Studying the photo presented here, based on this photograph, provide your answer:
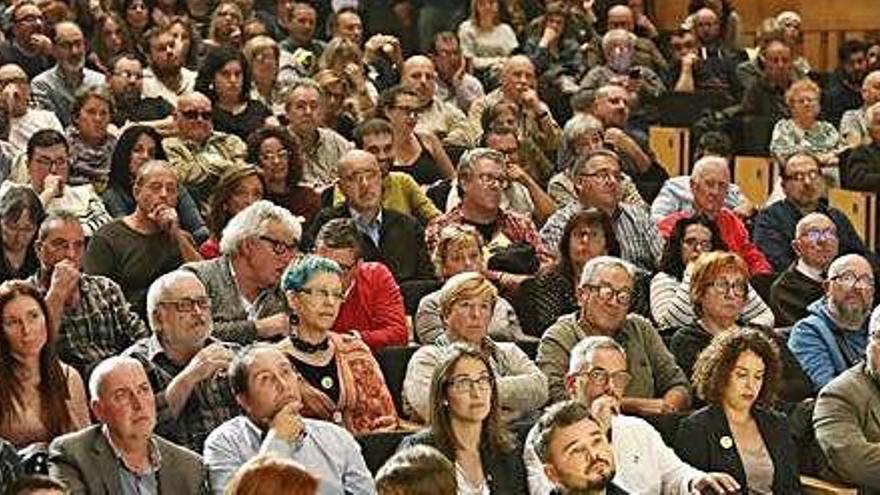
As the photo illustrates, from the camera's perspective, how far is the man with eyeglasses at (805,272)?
6320 mm

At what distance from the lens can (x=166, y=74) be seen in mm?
8305

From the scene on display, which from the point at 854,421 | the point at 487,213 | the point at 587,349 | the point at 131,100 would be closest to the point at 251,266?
the point at 587,349

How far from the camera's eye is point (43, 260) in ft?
17.6

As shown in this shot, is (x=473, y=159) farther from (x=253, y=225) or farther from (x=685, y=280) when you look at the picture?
(x=253, y=225)

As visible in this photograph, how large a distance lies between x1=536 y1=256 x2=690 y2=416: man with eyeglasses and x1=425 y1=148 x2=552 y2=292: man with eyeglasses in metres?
1.00

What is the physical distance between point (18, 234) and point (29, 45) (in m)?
2.81

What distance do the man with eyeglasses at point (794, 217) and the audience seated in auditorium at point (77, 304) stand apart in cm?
264

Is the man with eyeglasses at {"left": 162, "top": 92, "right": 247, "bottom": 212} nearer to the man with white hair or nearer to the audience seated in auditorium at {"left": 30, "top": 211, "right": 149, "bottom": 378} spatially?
the man with white hair

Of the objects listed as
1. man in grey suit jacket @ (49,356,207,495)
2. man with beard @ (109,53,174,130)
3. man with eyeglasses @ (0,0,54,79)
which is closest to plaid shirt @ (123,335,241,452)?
man in grey suit jacket @ (49,356,207,495)

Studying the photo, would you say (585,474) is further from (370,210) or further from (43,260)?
(370,210)

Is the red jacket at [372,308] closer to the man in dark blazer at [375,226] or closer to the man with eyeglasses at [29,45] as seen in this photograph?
the man in dark blazer at [375,226]

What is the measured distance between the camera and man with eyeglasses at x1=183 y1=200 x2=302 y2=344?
A: 5316mm

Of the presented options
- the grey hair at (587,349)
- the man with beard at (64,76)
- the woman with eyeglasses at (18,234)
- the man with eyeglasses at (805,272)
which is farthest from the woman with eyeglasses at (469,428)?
the man with beard at (64,76)

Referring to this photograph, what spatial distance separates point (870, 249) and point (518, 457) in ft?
11.3
